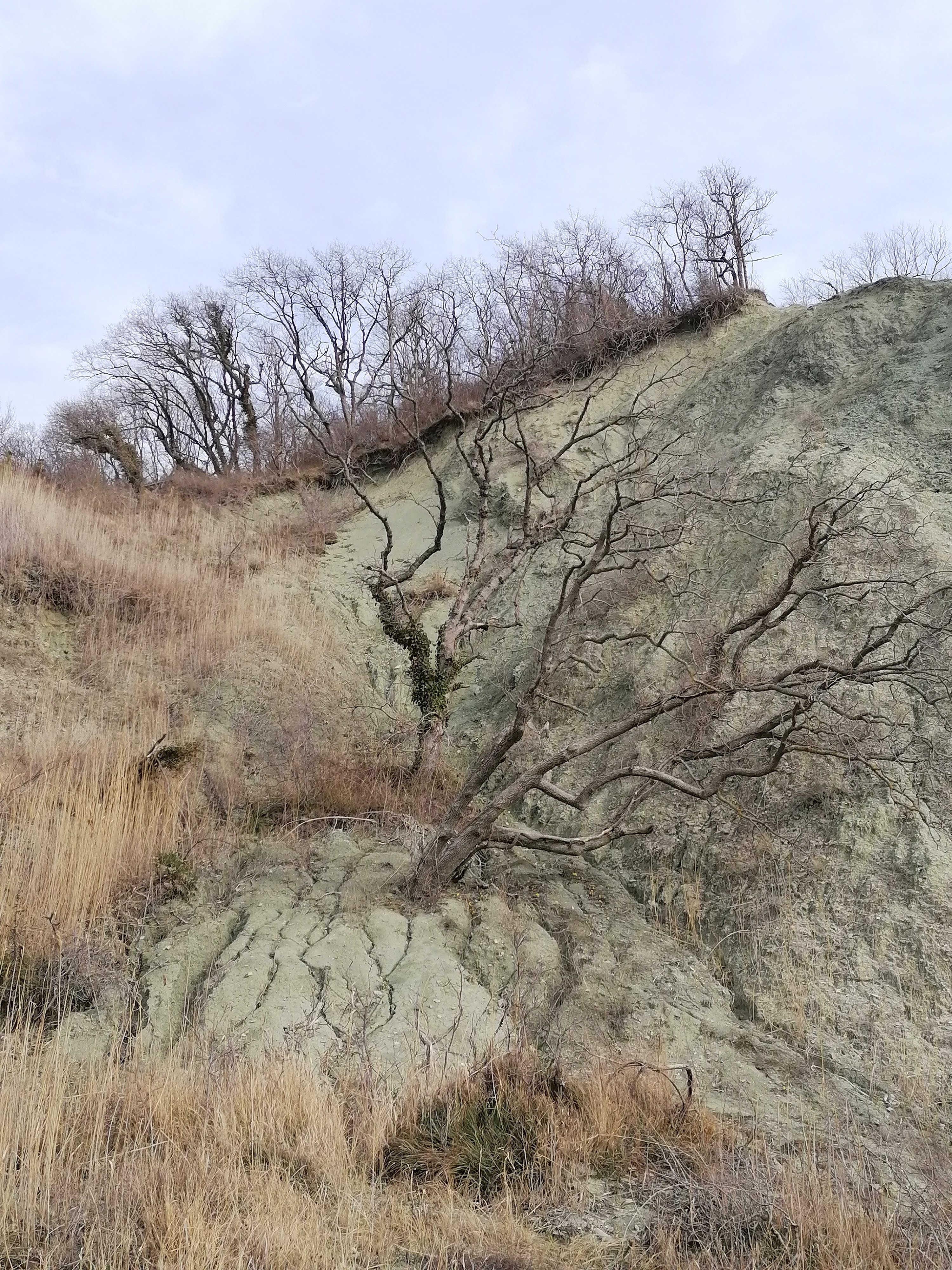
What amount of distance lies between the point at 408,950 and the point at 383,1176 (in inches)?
98.1

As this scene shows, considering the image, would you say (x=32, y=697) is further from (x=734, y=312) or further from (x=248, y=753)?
(x=734, y=312)

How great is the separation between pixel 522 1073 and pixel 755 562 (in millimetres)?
6720

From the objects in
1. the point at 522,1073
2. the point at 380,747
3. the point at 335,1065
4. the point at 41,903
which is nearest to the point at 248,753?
the point at 380,747

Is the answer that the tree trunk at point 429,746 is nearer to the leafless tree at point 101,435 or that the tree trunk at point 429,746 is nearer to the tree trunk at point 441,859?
the tree trunk at point 441,859

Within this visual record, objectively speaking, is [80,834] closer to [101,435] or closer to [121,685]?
[121,685]

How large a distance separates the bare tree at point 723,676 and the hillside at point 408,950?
312mm

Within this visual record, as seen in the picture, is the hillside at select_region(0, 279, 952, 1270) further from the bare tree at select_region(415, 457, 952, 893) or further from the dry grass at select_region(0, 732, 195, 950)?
the bare tree at select_region(415, 457, 952, 893)

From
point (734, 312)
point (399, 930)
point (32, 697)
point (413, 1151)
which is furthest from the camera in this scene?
point (734, 312)

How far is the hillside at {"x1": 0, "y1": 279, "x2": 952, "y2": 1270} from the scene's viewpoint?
11.1 ft

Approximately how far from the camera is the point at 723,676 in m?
7.65

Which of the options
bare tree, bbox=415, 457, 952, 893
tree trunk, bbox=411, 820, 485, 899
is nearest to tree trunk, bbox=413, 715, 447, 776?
bare tree, bbox=415, 457, 952, 893

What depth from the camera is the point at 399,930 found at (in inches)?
252

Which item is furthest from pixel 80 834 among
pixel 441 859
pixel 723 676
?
pixel 723 676

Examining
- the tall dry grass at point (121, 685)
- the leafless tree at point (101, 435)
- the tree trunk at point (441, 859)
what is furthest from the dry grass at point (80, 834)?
the leafless tree at point (101, 435)
